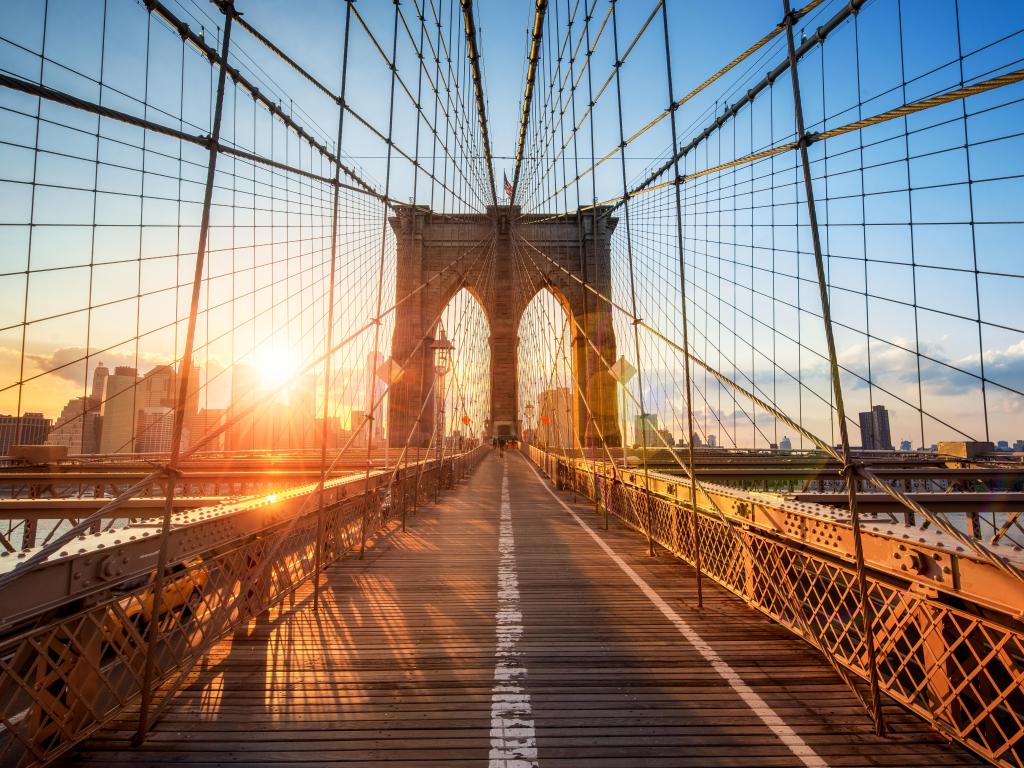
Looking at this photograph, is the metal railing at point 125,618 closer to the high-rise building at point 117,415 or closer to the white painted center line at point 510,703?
the white painted center line at point 510,703

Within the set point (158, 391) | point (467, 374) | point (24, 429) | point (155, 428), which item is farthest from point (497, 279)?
point (24, 429)

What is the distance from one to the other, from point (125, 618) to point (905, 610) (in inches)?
160

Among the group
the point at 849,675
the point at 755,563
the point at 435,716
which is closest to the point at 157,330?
the point at 435,716

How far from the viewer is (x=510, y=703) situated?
2.89 m

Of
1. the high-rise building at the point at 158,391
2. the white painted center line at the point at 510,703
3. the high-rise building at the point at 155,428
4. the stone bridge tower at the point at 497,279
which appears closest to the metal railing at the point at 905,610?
the white painted center line at the point at 510,703

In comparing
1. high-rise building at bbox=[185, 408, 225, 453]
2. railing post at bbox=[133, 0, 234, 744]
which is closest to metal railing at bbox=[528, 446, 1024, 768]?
railing post at bbox=[133, 0, 234, 744]

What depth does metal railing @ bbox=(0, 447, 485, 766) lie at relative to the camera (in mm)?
2129

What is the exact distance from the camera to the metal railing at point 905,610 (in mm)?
2207

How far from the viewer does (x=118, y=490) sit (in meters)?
11.6

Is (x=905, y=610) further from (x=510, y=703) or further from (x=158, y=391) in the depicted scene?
(x=158, y=391)

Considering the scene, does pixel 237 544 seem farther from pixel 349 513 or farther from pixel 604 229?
pixel 604 229

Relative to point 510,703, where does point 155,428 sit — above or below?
above

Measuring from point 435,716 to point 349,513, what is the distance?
4589 millimetres

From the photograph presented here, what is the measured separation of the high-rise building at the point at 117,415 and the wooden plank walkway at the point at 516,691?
9586 mm
